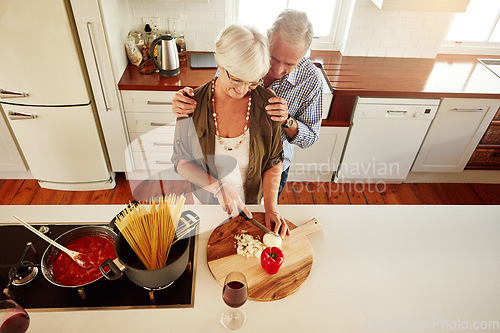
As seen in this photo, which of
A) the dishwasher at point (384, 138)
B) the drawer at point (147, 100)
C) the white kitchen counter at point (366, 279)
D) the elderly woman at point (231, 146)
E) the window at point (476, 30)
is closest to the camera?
the white kitchen counter at point (366, 279)

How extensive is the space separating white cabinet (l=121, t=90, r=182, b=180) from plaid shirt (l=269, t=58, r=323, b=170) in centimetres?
109

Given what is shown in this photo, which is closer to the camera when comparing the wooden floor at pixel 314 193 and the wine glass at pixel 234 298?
the wine glass at pixel 234 298

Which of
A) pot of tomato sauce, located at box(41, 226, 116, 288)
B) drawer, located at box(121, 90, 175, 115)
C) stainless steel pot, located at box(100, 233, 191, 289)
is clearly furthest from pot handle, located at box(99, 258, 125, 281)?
drawer, located at box(121, 90, 175, 115)

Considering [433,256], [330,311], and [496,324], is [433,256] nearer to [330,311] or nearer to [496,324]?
[496,324]

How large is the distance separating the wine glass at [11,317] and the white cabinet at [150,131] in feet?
5.75

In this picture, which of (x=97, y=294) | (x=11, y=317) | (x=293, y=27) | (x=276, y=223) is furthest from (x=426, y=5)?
(x=11, y=317)

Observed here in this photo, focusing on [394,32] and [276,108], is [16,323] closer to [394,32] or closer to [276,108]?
[276,108]

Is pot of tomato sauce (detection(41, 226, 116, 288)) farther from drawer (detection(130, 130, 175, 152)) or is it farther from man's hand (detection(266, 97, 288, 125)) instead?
drawer (detection(130, 130, 175, 152))

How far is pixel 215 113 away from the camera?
1401 mm

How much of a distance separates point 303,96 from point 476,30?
7.78 ft

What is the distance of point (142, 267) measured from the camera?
104cm

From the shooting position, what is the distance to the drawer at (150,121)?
255 centimetres

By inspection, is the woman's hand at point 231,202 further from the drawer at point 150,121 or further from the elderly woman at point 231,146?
the drawer at point 150,121

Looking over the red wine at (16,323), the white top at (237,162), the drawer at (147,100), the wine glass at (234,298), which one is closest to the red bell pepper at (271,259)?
the wine glass at (234,298)
